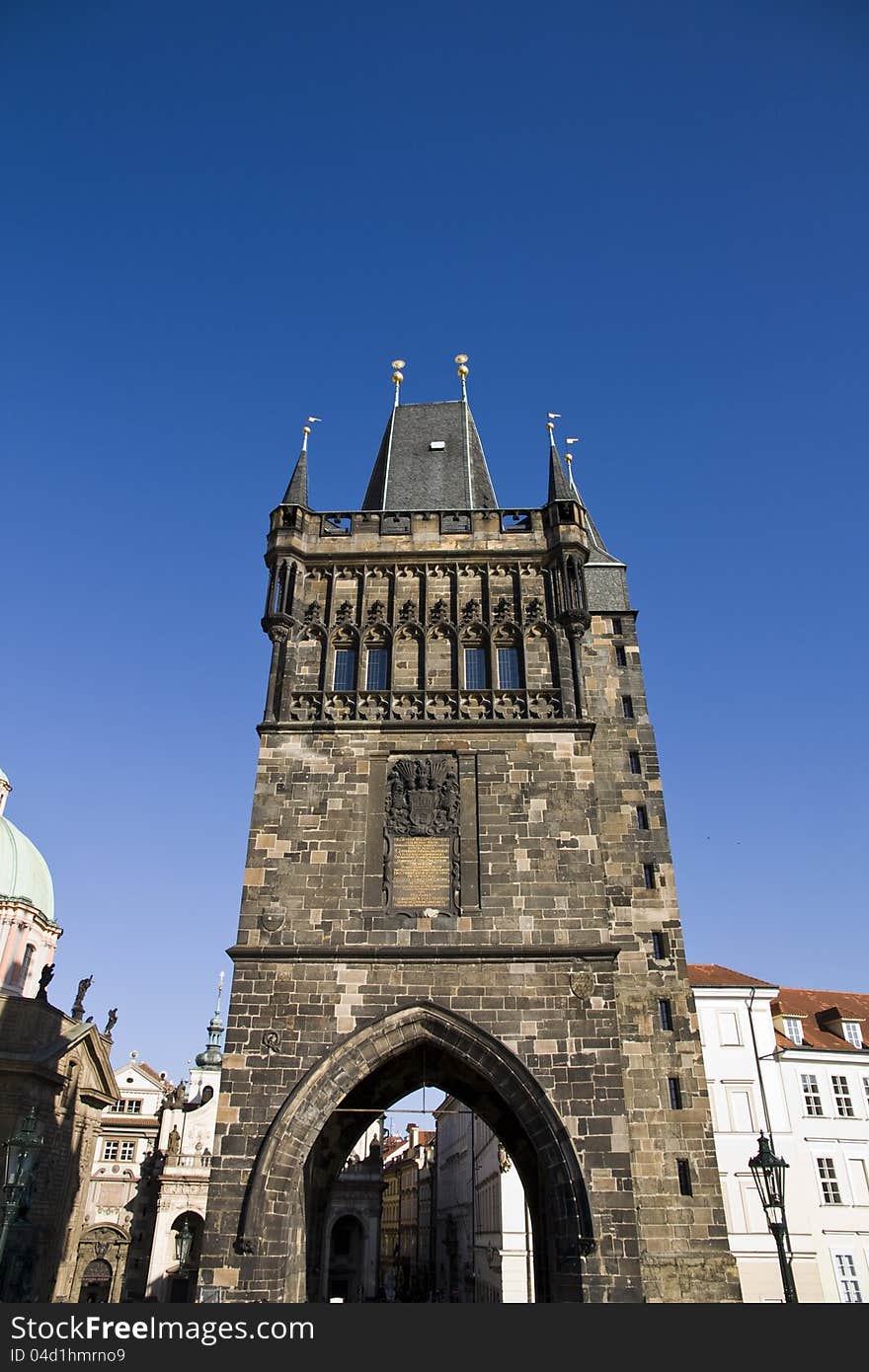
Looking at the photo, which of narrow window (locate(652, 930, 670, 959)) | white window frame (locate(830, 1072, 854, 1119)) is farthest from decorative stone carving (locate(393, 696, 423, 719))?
white window frame (locate(830, 1072, 854, 1119))

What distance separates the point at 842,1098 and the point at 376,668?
68.0ft

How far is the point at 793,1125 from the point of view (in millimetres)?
26438

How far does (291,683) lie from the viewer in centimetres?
1762

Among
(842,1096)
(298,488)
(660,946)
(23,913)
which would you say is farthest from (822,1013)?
(23,913)

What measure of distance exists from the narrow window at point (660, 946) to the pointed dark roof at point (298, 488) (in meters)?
11.3

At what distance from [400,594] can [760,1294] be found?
2062 cm

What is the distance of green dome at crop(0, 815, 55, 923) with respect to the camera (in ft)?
115

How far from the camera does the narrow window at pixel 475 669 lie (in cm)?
1769

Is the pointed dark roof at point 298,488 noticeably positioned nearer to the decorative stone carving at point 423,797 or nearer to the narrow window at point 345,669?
the narrow window at point 345,669

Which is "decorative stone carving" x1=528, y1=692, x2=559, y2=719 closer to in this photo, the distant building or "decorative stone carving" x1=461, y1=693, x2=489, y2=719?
"decorative stone carving" x1=461, y1=693, x2=489, y2=719

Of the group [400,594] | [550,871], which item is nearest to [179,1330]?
[550,871]

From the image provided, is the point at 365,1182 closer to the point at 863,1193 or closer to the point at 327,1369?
the point at 863,1193

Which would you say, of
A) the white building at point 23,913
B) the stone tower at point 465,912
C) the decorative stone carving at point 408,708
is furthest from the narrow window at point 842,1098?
the white building at point 23,913

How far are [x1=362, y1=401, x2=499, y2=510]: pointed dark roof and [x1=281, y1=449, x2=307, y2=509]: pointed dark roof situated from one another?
7.27ft
